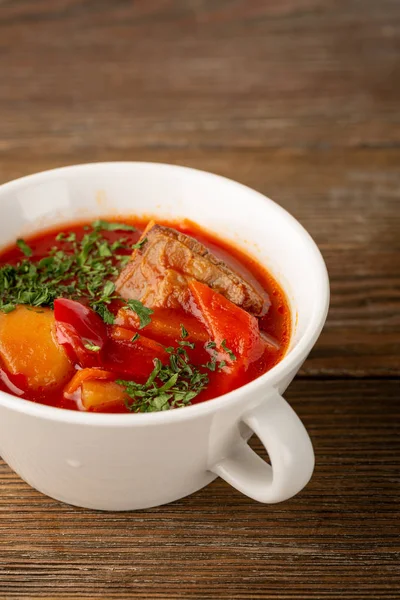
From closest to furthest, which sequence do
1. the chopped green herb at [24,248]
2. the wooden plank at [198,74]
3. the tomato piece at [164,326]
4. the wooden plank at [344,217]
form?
1. the tomato piece at [164,326]
2. the chopped green herb at [24,248]
3. the wooden plank at [344,217]
4. the wooden plank at [198,74]

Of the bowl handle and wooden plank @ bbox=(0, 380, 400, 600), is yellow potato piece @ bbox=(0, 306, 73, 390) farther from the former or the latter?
the bowl handle

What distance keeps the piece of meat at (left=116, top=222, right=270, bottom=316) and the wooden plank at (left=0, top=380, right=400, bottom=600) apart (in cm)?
51

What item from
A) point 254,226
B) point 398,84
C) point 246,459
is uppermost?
point 254,226

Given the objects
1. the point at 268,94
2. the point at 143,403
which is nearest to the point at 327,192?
the point at 268,94

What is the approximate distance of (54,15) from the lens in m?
4.66

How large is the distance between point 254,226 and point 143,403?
76 cm

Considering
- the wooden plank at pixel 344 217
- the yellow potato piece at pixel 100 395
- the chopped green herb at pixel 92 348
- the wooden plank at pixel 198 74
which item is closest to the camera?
the yellow potato piece at pixel 100 395

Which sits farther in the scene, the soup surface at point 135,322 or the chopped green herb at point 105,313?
the chopped green herb at point 105,313

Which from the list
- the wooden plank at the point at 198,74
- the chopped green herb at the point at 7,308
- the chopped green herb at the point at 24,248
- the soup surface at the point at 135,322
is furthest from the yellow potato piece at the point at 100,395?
the wooden plank at the point at 198,74

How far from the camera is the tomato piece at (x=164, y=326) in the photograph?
2090 millimetres

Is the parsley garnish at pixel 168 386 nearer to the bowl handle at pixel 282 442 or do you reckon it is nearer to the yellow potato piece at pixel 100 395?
the yellow potato piece at pixel 100 395

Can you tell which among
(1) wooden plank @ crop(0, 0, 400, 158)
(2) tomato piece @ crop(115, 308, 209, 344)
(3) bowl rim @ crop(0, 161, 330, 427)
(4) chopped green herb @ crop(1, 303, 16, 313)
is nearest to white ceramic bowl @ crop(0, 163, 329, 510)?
(3) bowl rim @ crop(0, 161, 330, 427)

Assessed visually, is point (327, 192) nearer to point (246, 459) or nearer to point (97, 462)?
point (246, 459)

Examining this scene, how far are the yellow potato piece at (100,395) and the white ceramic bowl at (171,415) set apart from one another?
0.46 ft
